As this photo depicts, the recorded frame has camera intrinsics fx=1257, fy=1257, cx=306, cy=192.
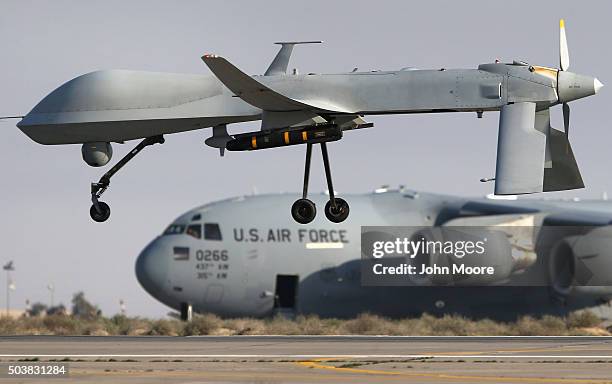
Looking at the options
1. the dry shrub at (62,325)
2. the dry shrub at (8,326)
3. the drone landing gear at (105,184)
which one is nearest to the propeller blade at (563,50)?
the drone landing gear at (105,184)

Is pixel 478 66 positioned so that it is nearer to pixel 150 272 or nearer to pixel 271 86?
pixel 271 86

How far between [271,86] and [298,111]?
66cm

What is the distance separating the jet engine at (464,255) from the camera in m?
54.2

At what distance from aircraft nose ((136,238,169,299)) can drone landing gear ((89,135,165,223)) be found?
30.2 meters

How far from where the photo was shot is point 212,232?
53531mm

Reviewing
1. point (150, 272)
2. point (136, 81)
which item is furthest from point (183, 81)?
point (150, 272)

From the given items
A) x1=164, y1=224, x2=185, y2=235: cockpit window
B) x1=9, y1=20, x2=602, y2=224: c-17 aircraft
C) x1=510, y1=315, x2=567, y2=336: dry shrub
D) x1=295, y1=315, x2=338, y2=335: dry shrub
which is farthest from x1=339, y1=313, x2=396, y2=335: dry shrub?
x1=9, y1=20, x2=602, y2=224: c-17 aircraft

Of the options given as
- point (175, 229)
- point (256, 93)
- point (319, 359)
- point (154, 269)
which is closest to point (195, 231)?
point (175, 229)

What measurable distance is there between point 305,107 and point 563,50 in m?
4.58

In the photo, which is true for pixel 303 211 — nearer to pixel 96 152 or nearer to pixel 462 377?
pixel 96 152

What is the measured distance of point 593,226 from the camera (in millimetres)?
55375

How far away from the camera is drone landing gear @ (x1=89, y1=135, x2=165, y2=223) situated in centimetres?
2239

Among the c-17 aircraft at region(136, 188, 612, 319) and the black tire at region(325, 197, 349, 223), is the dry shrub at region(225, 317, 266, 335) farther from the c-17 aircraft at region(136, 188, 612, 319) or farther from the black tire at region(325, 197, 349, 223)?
the black tire at region(325, 197, 349, 223)

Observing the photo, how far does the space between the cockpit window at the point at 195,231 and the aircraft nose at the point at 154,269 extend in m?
1.26
